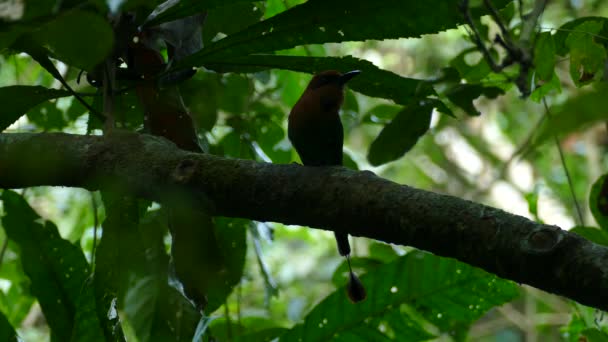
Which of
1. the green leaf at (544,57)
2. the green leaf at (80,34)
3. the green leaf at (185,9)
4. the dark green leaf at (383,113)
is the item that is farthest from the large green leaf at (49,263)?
the green leaf at (544,57)

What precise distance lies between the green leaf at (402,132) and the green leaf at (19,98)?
0.78 meters

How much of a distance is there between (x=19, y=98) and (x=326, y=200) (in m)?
0.91

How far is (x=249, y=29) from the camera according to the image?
73.6 inches

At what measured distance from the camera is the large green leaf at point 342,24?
1718 millimetres

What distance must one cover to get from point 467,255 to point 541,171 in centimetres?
767

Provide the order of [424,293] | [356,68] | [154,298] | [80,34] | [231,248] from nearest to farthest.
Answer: [80,34] < [356,68] < [154,298] < [424,293] < [231,248]

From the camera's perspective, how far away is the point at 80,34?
41.4 inches

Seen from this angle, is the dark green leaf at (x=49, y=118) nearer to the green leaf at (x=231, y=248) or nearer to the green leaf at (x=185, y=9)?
the green leaf at (x=231, y=248)

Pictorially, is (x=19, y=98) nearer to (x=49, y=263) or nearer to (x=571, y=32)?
(x=49, y=263)

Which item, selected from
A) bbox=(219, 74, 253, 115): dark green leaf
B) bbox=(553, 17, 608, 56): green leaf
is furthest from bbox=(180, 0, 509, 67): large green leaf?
bbox=(219, 74, 253, 115): dark green leaf

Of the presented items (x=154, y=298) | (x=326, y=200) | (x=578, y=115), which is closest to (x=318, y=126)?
(x=154, y=298)

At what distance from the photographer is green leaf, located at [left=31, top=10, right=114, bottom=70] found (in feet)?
3.44

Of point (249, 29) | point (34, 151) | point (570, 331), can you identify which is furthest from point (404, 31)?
point (570, 331)

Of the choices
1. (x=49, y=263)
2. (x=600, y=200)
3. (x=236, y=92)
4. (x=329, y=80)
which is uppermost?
(x=329, y=80)
